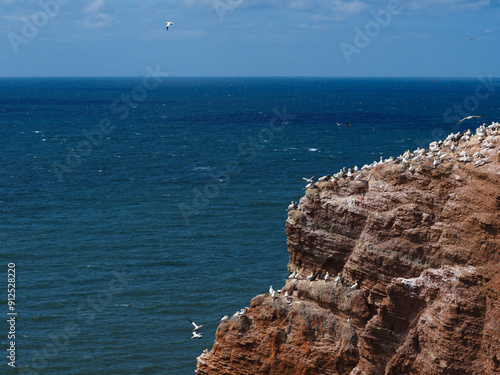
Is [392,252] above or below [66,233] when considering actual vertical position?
above

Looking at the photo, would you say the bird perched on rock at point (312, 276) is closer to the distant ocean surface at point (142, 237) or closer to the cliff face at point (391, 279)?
the cliff face at point (391, 279)

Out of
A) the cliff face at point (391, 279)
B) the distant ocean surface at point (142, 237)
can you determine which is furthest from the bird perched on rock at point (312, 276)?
the distant ocean surface at point (142, 237)

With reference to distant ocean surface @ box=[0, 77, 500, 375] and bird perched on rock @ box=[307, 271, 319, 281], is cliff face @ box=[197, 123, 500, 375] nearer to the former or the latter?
A: bird perched on rock @ box=[307, 271, 319, 281]

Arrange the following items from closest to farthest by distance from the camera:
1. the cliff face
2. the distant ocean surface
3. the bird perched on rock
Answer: the cliff face → the bird perched on rock → the distant ocean surface

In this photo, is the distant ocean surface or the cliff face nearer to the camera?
the cliff face

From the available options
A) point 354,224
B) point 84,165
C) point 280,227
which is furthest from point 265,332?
point 84,165

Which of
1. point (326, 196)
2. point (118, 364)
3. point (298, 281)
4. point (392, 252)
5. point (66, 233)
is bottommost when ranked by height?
point (118, 364)

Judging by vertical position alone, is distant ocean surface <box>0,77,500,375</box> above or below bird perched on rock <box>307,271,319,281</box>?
below

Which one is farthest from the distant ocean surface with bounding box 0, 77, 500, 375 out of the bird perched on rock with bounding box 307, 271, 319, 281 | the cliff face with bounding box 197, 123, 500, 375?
the bird perched on rock with bounding box 307, 271, 319, 281

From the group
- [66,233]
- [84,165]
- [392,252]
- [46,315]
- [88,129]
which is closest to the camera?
[392,252]

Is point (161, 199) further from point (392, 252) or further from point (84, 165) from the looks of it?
point (392, 252)
